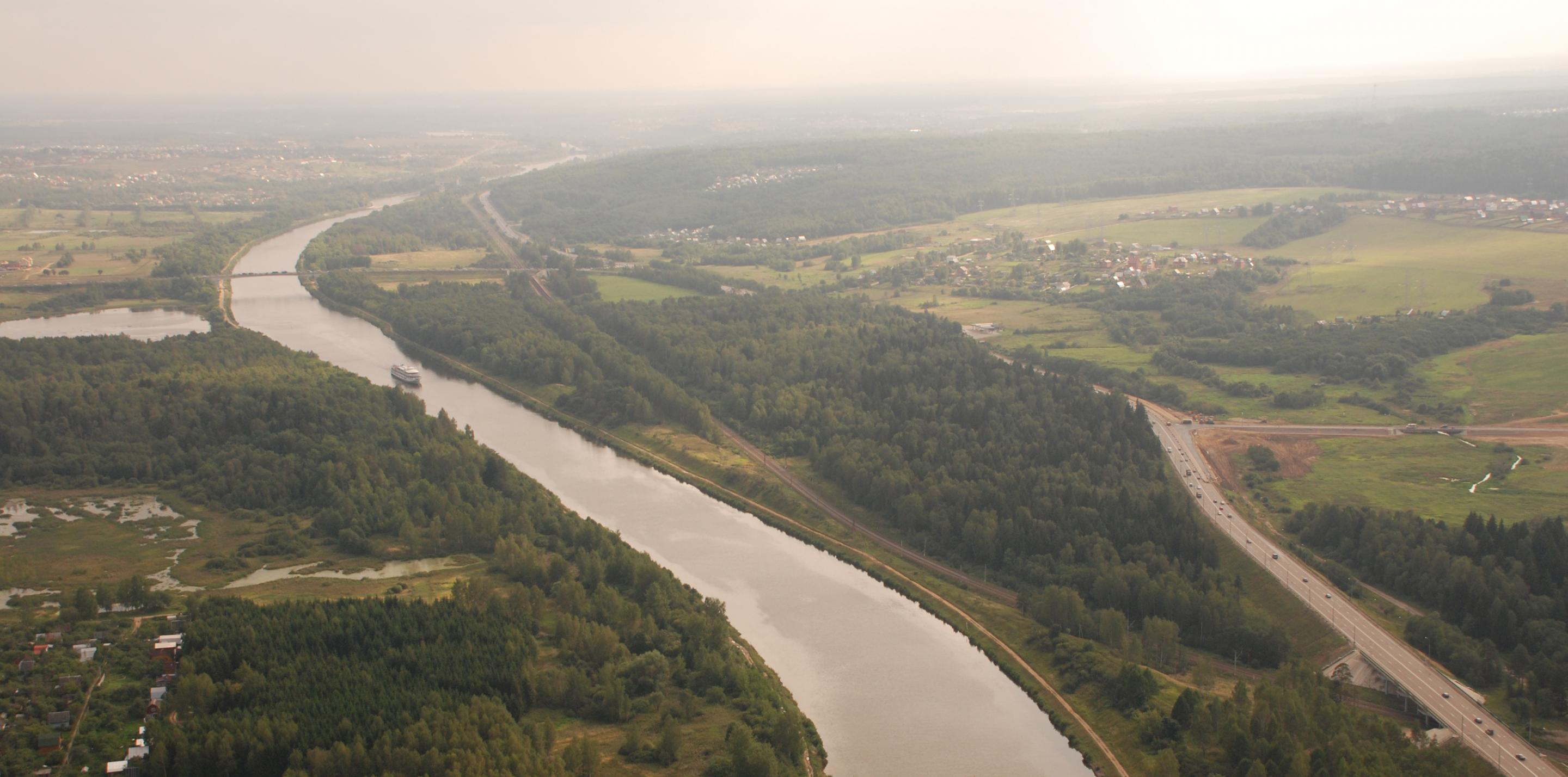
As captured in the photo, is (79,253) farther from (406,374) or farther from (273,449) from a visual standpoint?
(273,449)

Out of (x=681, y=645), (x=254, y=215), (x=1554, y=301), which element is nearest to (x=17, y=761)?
(x=681, y=645)

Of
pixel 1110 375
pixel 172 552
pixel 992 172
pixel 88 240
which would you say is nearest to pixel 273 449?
pixel 172 552

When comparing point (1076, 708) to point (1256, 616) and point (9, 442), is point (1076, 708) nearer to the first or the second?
point (1256, 616)

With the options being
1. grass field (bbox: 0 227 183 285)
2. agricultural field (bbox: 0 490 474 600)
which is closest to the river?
agricultural field (bbox: 0 490 474 600)

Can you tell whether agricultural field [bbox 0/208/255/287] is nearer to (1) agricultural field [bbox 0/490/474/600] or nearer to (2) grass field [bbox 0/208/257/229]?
(2) grass field [bbox 0/208/257/229]

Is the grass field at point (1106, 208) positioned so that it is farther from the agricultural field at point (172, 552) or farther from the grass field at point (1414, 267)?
the agricultural field at point (172, 552)

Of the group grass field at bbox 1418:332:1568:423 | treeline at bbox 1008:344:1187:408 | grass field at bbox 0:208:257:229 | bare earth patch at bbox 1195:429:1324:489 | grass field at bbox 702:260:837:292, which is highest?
grass field at bbox 0:208:257:229
